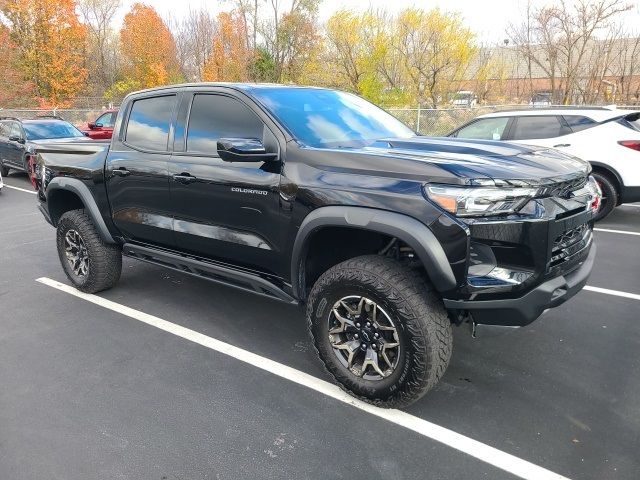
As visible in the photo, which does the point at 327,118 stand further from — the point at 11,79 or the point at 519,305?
the point at 11,79

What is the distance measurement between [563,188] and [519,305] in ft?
2.35

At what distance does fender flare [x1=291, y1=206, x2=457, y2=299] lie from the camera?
2.54 m

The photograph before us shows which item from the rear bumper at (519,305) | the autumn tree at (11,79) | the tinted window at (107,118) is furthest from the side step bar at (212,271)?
the autumn tree at (11,79)

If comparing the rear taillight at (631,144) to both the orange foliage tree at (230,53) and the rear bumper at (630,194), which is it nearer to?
the rear bumper at (630,194)

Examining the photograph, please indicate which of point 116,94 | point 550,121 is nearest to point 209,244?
point 550,121

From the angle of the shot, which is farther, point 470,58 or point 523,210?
point 470,58

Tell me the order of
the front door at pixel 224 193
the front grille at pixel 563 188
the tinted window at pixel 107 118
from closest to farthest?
the front grille at pixel 563 188 < the front door at pixel 224 193 < the tinted window at pixel 107 118

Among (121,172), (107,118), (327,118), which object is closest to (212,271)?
(121,172)

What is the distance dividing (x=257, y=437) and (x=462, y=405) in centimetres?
122

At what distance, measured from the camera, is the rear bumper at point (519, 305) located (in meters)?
2.52

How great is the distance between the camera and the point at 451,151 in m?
2.97

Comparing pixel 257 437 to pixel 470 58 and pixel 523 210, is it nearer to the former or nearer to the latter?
pixel 523 210

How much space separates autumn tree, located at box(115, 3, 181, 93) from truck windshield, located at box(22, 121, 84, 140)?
25.0 m

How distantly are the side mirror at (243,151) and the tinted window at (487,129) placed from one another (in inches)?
237
